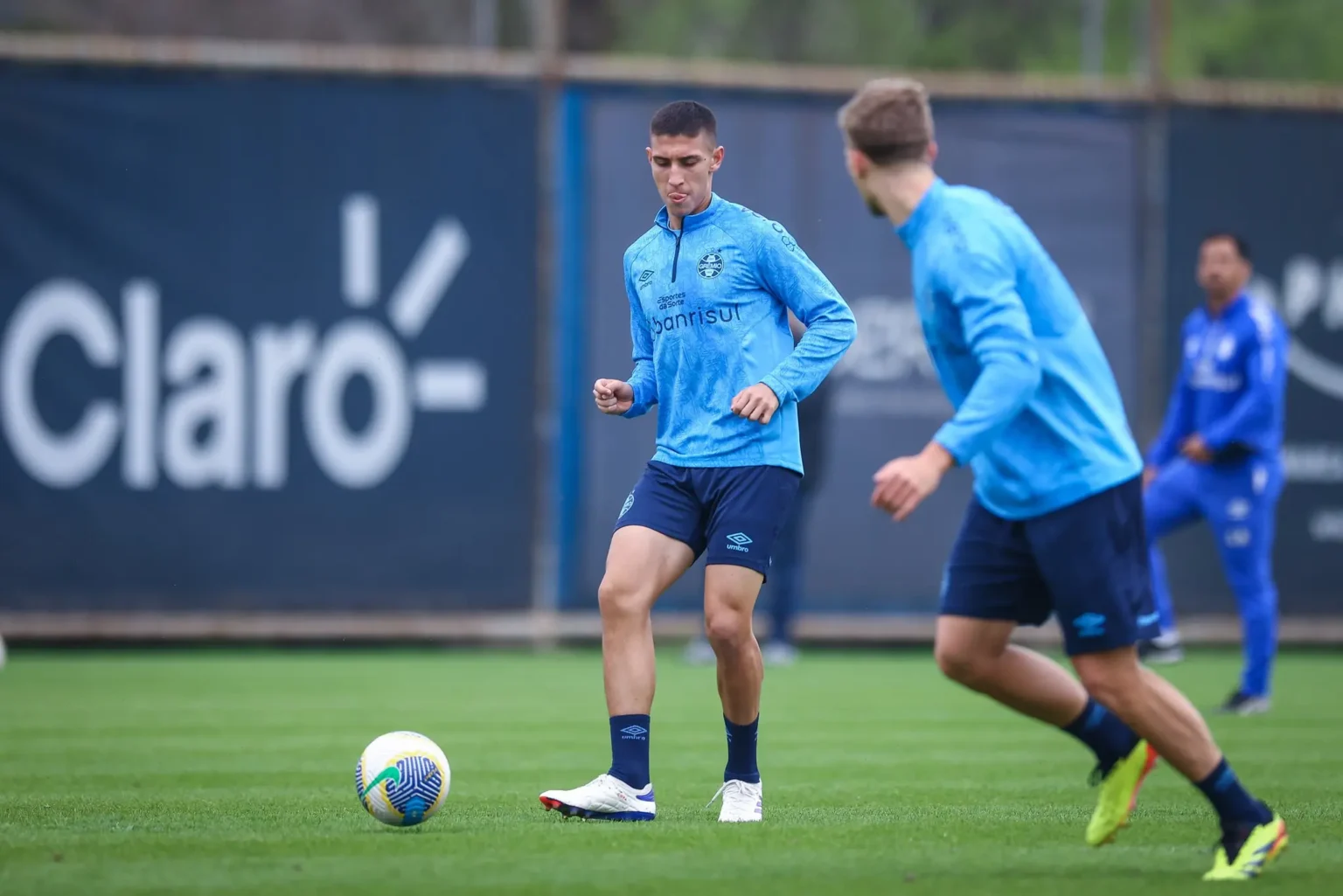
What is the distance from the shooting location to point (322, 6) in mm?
18234

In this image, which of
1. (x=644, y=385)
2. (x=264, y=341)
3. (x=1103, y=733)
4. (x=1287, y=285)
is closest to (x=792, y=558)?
Answer: (x=264, y=341)

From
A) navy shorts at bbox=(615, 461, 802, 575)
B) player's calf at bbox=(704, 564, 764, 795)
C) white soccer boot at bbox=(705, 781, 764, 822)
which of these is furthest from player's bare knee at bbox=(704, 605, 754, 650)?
white soccer boot at bbox=(705, 781, 764, 822)

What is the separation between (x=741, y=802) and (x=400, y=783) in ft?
3.74

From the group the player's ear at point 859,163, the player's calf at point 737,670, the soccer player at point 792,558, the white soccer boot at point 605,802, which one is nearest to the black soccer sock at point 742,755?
the player's calf at point 737,670

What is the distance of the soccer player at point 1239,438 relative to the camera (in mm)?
10586

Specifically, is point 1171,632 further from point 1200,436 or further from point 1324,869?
point 1324,869

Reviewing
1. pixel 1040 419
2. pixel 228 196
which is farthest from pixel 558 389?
pixel 1040 419

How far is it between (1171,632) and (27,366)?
344 inches

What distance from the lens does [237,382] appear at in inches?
559

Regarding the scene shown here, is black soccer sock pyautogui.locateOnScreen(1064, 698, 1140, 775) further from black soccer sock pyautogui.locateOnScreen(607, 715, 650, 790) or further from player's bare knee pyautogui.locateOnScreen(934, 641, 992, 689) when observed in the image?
black soccer sock pyautogui.locateOnScreen(607, 715, 650, 790)

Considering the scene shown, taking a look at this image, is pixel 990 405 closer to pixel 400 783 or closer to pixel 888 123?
pixel 888 123

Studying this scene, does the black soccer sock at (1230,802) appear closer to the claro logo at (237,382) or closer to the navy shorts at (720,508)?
the navy shorts at (720,508)

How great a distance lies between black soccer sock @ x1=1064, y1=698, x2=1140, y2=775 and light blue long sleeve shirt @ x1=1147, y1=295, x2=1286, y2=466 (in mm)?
5401

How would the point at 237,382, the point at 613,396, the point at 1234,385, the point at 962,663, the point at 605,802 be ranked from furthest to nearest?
the point at 237,382 < the point at 1234,385 < the point at 613,396 < the point at 605,802 < the point at 962,663
